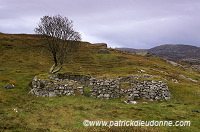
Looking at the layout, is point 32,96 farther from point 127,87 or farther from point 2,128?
point 127,87

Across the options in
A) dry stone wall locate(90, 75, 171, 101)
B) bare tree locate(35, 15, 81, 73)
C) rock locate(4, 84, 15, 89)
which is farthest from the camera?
bare tree locate(35, 15, 81, 73)

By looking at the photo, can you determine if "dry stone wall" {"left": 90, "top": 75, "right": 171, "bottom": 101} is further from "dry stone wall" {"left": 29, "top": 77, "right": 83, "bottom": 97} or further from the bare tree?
the bare tree

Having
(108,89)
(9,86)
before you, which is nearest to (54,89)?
(9,86)

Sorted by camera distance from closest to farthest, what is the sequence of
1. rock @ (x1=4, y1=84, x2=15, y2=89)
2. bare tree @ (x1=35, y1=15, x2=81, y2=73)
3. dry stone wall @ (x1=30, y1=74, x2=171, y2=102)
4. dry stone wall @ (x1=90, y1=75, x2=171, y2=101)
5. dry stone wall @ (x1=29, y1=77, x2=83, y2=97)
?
dry stone wall @ (x1=29, y1=77, x2=83, y2=97) < dry stone wall @ (x1=30, y1=74, x2=171, y2=102) < dry stone wall @ (x1=90, y1=75, x2=171, y2=101) < rock @ (x1=4, y1=84, x2=15, y2=89) < bare tree @ (x1=35, y1=15, x2=81, y2=73)

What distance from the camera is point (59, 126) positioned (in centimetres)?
1221

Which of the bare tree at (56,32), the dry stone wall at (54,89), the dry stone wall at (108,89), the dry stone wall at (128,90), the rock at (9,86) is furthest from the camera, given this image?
the bare tree at (56,32)

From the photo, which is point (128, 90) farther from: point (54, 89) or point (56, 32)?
point (56, 32)

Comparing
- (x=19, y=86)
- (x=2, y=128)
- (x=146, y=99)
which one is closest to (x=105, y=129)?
(x=2, y=128)

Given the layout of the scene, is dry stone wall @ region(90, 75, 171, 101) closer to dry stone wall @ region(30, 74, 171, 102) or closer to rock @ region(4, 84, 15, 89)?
dry stone wall @ region(30, 74, 171, 102)

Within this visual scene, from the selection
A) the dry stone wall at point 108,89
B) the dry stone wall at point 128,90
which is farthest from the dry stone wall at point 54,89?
the dry stone wall at point 128,90

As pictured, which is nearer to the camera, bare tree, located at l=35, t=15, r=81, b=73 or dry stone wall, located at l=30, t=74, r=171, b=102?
dry stone wall, located at l=30, t=74, r=171, b=102

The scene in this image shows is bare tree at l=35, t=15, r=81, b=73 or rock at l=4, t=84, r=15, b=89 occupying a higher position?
bare tree at l=35, t=15, r=81, b=73

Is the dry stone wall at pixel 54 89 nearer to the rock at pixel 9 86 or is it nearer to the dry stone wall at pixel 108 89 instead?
the dry stone wall at pixel 108 89

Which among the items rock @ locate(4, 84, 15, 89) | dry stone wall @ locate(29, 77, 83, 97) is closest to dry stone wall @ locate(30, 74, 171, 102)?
dry stone wall @ locate(29, 77, 83, 97)
